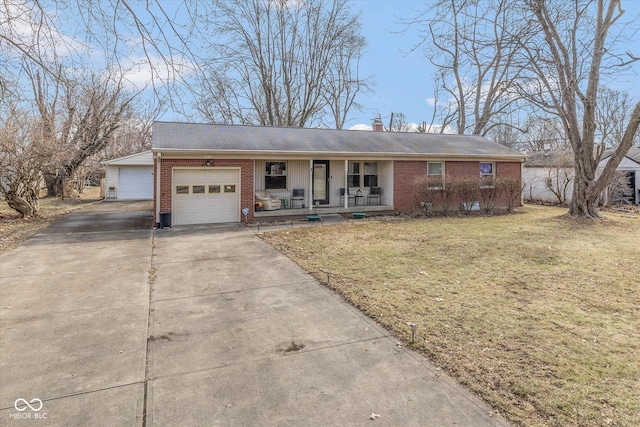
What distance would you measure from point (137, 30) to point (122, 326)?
11.0 ft

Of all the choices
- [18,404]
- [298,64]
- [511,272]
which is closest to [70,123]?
[298,64]

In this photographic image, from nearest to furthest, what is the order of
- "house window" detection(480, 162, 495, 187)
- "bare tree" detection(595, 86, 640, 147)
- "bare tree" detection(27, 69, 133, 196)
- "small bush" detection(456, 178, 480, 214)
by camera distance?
"bare tree" detection(27, 69, 133, 196)
"small bush" detection(456, 178, 480, 214)
"house window" detection(480, 162, 495, 187)
"bare tree" detection(595, 86, 640, 147)

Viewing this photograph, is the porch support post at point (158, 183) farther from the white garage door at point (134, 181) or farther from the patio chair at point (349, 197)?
the white garage door at point (134, 181)

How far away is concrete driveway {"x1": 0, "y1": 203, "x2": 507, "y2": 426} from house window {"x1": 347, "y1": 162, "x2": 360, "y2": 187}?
978 centimetres

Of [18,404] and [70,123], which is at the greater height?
[70,123]

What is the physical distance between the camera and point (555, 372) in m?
3.24

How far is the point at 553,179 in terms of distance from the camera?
19.9m

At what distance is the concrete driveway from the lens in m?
2.77

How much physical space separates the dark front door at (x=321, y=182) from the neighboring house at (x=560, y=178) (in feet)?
35.3

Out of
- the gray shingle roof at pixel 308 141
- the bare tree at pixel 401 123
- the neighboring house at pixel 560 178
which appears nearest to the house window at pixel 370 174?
the gray shingle roof at pixel 308 141

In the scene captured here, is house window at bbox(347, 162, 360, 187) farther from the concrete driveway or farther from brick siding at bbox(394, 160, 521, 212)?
the concrete driveway

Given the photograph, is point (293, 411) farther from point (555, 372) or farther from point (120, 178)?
point (120, 178)

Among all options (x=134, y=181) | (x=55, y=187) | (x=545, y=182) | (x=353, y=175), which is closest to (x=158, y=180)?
(x=353, y=175)

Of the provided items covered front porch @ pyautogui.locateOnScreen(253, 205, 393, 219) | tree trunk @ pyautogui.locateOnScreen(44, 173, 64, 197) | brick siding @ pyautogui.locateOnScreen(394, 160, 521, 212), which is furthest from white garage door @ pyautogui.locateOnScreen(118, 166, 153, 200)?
brick siding @ pyautogui.locateOnScreen(394, 160, 521, 212)
